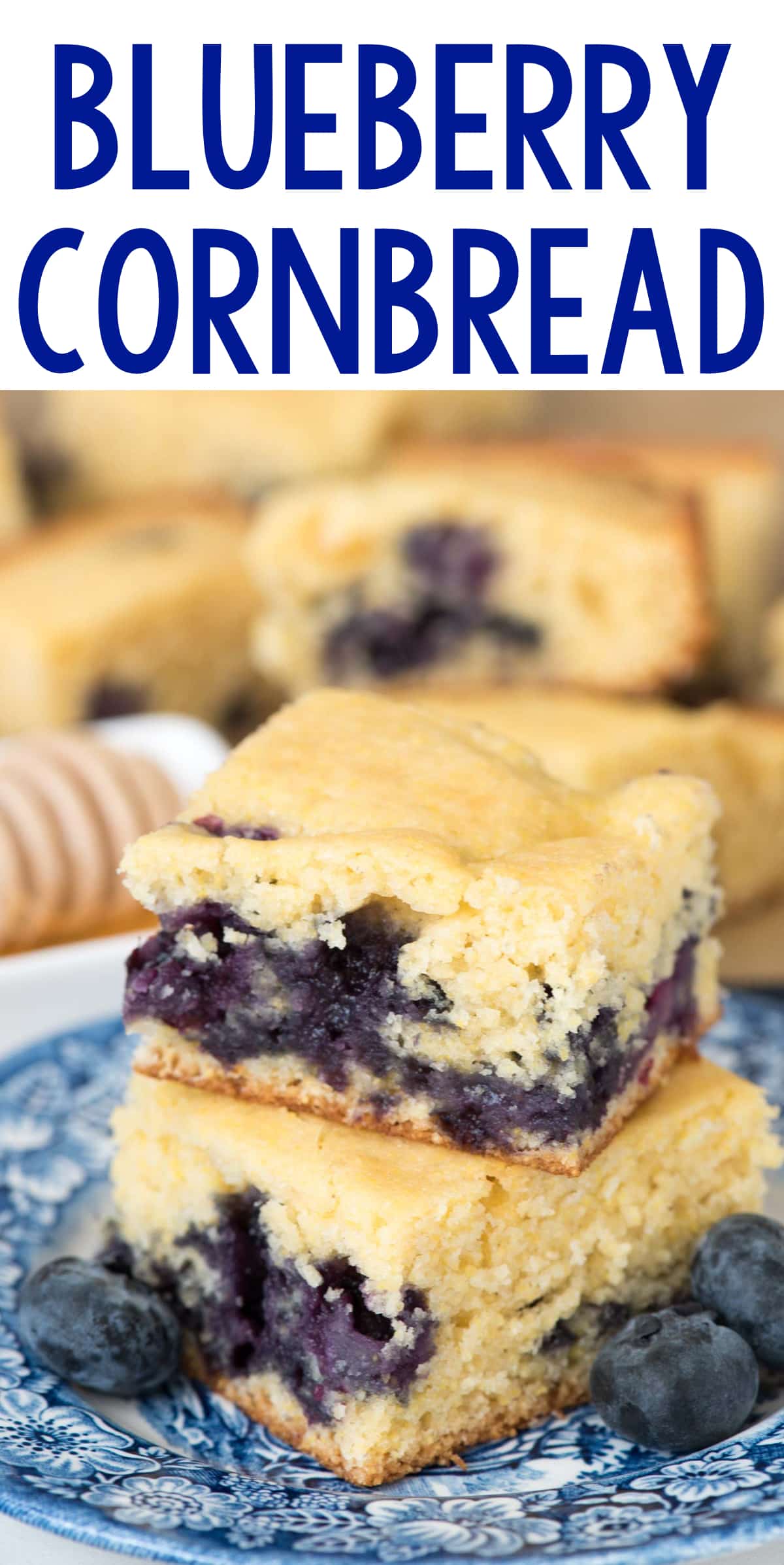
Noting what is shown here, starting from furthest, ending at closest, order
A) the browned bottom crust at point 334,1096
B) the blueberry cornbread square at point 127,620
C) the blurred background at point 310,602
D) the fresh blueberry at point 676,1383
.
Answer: the blueberry cornbread square at point 127,620 < the blurred background at point 310,602 < the browned bottom crust at point 334,1096 < the fresh blueberry at point 676,1383

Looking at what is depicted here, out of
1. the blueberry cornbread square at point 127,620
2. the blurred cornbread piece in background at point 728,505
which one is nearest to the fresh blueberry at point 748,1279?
the blurred cornbread piece in background at point 728,505

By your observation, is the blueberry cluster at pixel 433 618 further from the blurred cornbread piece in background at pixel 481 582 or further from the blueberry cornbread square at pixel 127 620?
the blueberry cornbread square at pixel 127 620

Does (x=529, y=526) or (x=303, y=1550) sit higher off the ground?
(x=529, y=526)

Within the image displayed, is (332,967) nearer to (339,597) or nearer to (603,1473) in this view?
(603,1473)

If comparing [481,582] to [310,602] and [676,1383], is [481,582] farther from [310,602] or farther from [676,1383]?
[676,1383]

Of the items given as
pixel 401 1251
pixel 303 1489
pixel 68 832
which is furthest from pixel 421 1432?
pixel 68 832

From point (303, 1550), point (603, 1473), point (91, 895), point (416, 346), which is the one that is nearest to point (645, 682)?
point (416, 346)
